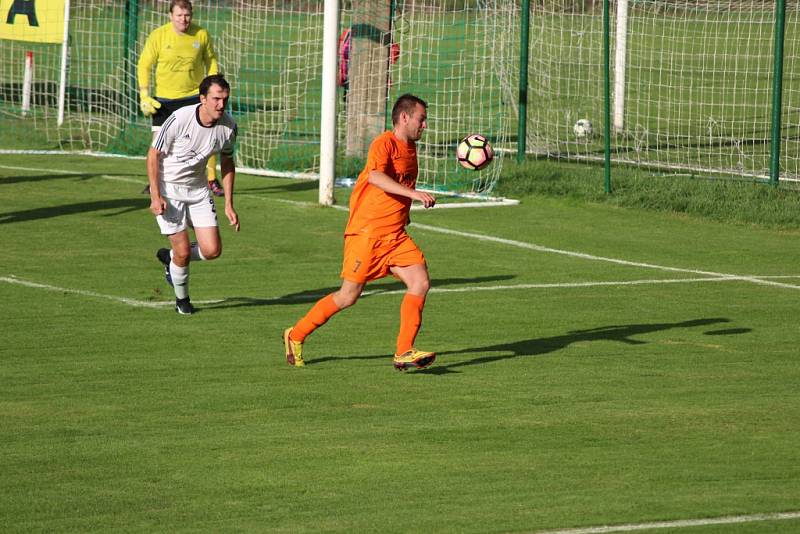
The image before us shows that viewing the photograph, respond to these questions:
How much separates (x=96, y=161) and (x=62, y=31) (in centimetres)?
266

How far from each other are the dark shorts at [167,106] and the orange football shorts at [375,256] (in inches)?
316

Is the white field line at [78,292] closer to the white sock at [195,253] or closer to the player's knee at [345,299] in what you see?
the white sock at [195,253]

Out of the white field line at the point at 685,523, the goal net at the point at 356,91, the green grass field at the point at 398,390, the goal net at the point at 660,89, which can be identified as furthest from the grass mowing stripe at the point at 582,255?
the white field line at the point at 685,523

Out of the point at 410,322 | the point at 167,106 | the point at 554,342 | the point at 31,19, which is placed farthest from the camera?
the point at 31,19

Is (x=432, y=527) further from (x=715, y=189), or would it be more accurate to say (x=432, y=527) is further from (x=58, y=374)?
(x=715, y=189)

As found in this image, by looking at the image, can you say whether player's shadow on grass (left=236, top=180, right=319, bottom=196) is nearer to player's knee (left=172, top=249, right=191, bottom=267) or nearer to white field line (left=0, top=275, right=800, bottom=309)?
white field line (left=0, top=275, right=800, bottom=309)

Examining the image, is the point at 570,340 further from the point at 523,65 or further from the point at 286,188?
the point at 523,65

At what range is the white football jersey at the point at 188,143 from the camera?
440 inches

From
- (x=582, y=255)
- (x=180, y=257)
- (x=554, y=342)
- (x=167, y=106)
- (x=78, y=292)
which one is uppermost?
(x=167, y=106)

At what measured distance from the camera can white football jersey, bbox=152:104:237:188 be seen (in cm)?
1117

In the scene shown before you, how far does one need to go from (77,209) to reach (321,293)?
5.30m

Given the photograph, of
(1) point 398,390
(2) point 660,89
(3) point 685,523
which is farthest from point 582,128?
(3) point 685,523

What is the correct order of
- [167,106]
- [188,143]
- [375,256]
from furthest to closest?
[167,106] < [188,143] < [375,256]

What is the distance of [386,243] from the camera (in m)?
9.34
